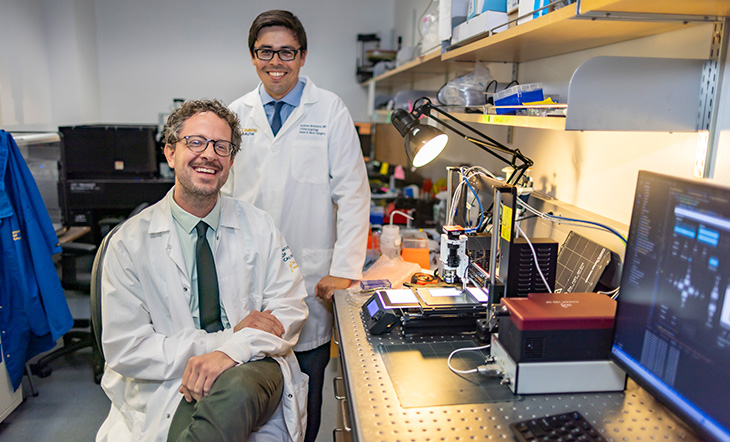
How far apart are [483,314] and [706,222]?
0.68 meters

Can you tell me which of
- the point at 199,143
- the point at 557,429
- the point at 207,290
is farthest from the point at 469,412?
the point at 199,143

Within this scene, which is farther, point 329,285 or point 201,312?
point 329,285

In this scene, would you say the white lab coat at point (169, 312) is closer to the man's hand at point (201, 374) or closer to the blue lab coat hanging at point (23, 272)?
the man's hand at point (201, 374)

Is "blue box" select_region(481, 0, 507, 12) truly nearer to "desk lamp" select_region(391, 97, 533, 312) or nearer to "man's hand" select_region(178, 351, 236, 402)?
"desk lamp" select_region(391, 97, 533, 312)

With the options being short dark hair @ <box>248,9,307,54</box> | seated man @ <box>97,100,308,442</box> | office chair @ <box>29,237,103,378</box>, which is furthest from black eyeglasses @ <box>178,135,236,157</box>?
office chair @ <box>29,237,103,378</box>

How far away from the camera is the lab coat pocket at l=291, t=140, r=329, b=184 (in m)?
Result: 1.99

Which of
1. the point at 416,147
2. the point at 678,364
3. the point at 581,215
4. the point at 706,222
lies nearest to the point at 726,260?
the point at 706,222

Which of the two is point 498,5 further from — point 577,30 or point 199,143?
point 199,143

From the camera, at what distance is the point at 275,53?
1.90 metres

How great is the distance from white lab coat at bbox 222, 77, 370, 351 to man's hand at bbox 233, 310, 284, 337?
17.9 inches

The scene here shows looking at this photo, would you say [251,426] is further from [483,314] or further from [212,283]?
[483,314]

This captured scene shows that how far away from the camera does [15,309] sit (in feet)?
7.70

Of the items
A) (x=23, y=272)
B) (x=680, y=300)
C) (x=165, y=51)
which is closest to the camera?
(x=680, y=300)

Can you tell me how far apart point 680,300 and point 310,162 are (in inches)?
54.9
